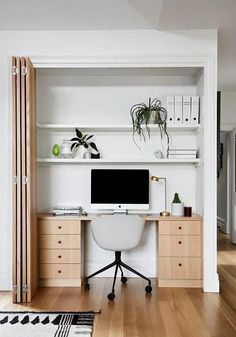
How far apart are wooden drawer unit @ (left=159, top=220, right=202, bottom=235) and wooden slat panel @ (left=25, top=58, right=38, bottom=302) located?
131 centimetres

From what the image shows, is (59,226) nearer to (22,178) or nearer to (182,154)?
(22,178)

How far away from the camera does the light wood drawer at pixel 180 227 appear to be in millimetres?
3791

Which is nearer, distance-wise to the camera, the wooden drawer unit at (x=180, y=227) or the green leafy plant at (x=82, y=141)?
the wooden drawer unit at (x=180, y=227)

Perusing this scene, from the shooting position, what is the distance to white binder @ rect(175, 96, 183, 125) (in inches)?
158

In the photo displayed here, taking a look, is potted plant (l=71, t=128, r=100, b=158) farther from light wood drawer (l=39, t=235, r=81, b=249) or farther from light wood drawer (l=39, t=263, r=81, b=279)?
light wood drawer (l=39, t=263, r=81, b=279)

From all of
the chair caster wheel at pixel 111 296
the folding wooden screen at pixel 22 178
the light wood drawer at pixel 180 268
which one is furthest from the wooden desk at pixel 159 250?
the chair caster wheel at pixel 111 296

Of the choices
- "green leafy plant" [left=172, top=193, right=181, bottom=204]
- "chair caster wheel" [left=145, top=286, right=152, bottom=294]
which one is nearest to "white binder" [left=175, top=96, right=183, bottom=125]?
"green leafy plant" [left=172, top=193, right=181, bottom=204]

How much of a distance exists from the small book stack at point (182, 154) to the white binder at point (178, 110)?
31 cm

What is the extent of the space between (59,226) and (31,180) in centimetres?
62

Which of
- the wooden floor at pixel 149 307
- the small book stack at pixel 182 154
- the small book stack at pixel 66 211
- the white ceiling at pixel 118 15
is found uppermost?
the white ceiling at pixel 118 15

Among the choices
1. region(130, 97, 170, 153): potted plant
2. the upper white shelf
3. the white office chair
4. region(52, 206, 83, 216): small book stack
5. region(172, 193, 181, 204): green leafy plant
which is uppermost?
region(130, 97, 170, 153): potted plant

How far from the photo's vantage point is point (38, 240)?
382cm

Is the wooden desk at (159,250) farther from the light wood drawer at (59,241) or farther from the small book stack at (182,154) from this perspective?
the small book stack at (182,154)

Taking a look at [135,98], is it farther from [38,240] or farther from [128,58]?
[38,240]
